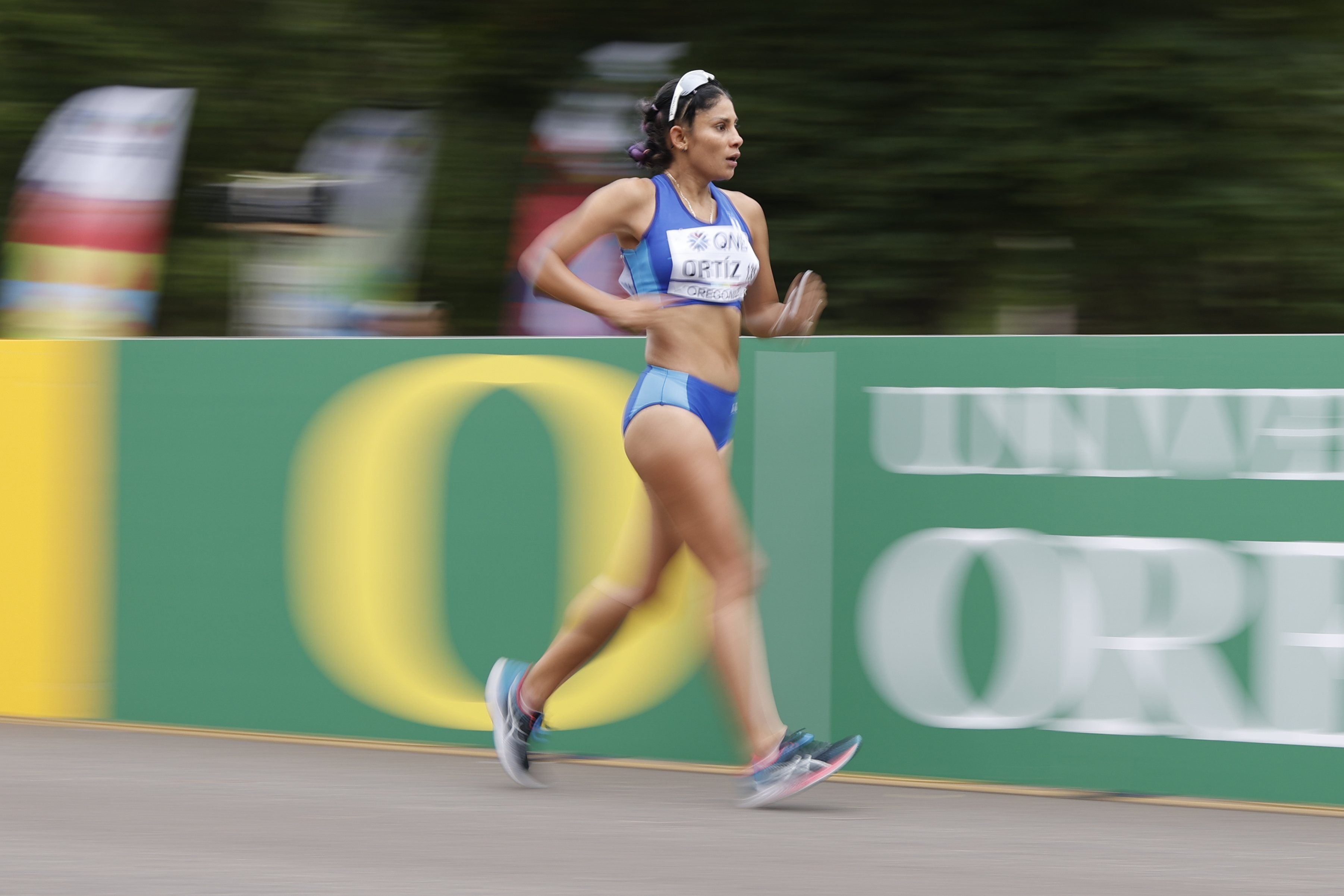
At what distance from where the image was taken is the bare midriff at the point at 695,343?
14.1 feet

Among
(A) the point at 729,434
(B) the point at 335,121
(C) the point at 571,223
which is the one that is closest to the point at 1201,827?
(A) the point at 729,434

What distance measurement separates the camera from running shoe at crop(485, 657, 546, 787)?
14.8 ft

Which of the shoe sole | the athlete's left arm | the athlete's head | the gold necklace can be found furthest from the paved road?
the athlete's head

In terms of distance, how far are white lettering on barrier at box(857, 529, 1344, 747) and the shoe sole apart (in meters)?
0.42

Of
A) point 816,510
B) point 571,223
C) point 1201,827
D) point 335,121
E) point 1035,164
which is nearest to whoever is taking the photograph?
point 1201,827

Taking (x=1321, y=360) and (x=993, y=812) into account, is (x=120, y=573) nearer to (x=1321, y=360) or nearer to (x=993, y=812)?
(x=993, y=812)

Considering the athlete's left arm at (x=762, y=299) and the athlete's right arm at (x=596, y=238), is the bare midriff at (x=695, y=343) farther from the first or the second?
the athlete's left arm at (x=762, y=299)

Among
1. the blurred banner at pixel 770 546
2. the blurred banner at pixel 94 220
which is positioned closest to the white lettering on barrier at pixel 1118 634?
the blurred banner at pixel 770 546

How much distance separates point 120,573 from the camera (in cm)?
530

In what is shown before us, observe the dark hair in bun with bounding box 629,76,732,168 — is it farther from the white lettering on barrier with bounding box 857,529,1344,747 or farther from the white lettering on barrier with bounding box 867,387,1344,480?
the white lettering on barrier with bounding box 857,529,1344,747

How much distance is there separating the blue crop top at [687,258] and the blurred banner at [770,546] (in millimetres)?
380

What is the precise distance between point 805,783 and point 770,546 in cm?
77

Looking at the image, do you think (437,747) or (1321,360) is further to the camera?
(437,747)

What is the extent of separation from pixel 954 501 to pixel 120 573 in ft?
8.39
